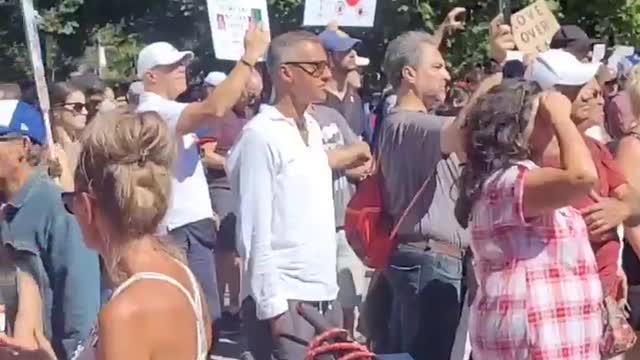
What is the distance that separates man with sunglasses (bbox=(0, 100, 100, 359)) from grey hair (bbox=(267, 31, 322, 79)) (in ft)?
4.09

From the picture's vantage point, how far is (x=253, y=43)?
18.7 feet

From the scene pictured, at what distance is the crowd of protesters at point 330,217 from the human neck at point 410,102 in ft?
0.03

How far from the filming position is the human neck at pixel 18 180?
4.41m

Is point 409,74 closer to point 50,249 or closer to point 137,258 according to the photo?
point 50,249

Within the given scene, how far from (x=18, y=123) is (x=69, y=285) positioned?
1.89 feet

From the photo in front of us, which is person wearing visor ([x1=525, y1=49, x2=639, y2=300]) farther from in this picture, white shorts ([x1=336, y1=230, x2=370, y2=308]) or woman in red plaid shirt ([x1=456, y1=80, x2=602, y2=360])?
white shorts ([x1=336, y1=230, x2=370, y2=308])

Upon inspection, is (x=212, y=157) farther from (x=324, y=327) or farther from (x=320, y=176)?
(x=324, y=327)

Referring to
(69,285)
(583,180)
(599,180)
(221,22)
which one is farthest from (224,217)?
(583,180)

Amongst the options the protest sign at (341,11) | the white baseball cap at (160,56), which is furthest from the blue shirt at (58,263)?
the protest sign at (341,11)

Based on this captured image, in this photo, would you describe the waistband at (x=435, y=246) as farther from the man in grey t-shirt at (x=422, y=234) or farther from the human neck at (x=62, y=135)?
the human neck at (x=62, y=135)

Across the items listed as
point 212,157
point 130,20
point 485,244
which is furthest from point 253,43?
point 130,20

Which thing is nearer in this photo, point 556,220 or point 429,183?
point 556,220

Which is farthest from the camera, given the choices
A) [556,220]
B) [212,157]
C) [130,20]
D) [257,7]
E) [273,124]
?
[130,20]

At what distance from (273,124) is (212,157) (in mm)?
3461
